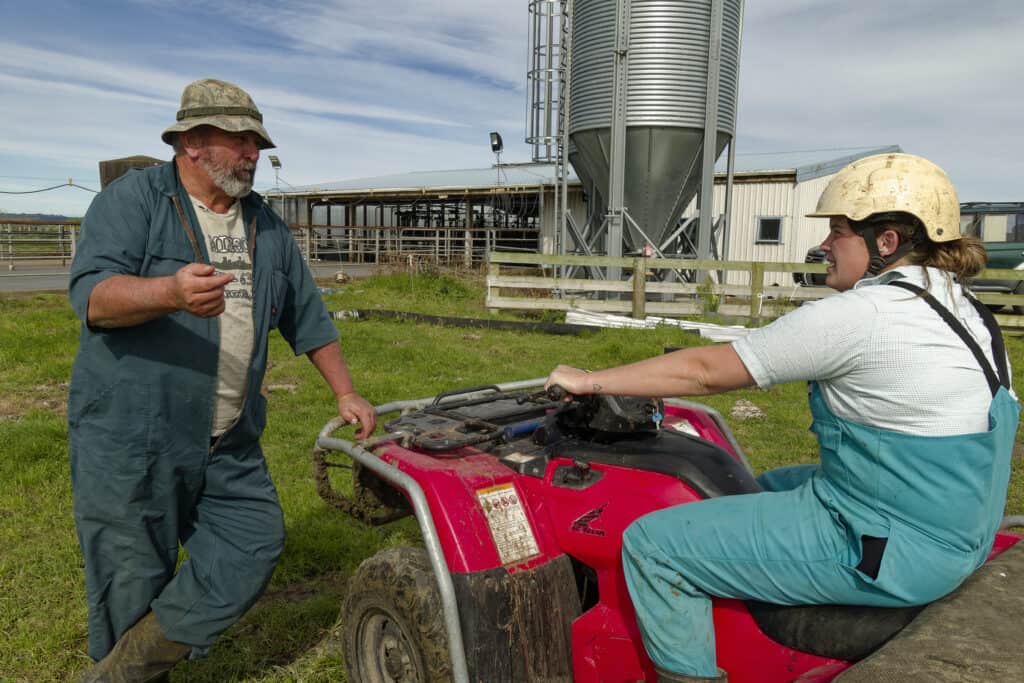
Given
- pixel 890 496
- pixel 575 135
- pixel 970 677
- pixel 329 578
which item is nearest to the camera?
pixel 970 677

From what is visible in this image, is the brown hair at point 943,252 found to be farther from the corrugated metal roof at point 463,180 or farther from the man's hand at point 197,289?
the corrugated metal roof at point 463,180

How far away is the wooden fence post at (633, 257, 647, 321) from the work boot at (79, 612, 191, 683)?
10.3 meters

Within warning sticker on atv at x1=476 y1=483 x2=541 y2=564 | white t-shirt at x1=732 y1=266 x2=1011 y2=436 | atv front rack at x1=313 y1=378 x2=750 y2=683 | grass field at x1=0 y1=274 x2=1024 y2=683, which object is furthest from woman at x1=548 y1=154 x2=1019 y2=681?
grass field at x1=0 y1=274 x2=1024 y2=683

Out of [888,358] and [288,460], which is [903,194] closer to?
[888,358]

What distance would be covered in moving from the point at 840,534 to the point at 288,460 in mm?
4370

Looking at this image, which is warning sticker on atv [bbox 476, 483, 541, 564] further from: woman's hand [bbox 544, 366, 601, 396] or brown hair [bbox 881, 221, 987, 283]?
brown hair [bbox 881, 221, 987, 283]

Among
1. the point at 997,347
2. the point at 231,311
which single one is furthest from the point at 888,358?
the point at 231,311

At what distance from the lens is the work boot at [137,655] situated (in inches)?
→ 112

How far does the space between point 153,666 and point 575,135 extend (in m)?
13.9

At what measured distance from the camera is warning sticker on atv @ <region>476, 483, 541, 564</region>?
8.03 ft

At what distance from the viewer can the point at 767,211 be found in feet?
69.1

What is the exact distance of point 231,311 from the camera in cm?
280

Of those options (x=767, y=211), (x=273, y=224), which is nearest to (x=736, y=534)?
(x=273, y=224)

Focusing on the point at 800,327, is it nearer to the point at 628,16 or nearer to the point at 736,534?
the point at 736,534
